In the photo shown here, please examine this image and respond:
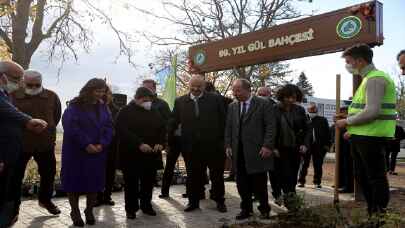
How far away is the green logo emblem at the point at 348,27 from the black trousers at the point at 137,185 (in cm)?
401

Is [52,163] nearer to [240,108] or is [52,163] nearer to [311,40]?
[240,108]

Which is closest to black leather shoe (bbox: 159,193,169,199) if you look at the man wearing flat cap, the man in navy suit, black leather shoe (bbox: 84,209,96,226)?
the man wearing flat cap

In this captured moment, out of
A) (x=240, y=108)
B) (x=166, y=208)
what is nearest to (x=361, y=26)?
(x=240, y=108)

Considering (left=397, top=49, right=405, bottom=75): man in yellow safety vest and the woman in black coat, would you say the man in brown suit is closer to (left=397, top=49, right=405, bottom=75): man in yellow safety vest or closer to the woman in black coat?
the woman in black coat

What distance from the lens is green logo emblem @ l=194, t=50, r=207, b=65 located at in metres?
10.8

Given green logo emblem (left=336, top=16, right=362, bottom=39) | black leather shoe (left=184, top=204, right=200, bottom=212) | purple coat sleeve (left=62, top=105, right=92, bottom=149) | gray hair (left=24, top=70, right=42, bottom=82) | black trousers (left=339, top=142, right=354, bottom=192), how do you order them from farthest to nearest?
black trousers (left=339, top=142, right=354, bottom=192)
green logo emblem (left=336, top=16, right=362, bottom=39)
black leather shoe (left=184, top=204, right=200, bottom=212)
gray hair (left=24, top=70, right=42, bottom=82)
purple coat sleeve (left=62, top=105, right=92, bottom=149)

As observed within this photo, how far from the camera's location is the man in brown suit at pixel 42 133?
214 inches

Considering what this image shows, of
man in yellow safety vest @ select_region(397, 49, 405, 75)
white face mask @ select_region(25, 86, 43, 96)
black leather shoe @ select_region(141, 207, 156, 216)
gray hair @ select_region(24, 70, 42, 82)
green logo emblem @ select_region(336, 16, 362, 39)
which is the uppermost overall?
green logo emblem @ select_region(336, 16, 362, 39)

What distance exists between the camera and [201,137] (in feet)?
19.6

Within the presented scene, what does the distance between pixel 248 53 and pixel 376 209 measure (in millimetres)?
5634

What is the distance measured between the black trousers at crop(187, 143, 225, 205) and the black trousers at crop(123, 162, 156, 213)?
24.4 inches

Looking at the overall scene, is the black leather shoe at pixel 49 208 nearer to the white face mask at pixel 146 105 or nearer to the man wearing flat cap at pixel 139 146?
the man wearing flat cap at pixel 139 146

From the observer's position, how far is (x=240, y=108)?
5.62 meters

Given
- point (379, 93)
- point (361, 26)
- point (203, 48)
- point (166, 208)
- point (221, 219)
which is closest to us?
point (379, 93)
